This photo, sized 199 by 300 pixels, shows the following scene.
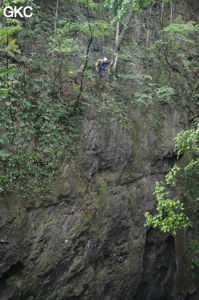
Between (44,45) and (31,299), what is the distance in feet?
29.9

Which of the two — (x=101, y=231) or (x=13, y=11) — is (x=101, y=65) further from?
(x=101, y=231)

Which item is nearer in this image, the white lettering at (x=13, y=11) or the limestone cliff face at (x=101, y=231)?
the white lettering at (x=13, y=11)

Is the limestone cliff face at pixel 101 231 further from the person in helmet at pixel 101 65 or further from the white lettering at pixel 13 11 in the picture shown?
the white lettering at pixel 13 11

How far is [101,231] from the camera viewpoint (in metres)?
8.58

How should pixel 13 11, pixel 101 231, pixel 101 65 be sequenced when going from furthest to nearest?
pixel 101 65 → pixel 101 231 → pixel 13 11

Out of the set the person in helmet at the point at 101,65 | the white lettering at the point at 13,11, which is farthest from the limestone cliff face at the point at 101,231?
the white lettering at the point at 13,11

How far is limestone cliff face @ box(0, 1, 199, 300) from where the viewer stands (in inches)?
276

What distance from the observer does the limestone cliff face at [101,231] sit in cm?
702

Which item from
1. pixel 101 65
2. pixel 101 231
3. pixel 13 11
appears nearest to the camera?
pixel 13 11

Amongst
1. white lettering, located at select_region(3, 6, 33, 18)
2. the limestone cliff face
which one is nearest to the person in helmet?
the limestone cliff face

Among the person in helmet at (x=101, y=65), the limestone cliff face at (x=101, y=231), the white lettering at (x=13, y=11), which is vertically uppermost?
the white lettering at (x=13, y=11)

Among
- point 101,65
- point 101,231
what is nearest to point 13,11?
point 101,65

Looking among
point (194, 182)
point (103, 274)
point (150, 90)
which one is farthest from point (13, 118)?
point (194, 182)

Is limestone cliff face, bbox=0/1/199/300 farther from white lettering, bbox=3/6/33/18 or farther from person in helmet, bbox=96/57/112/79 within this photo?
white lettering, bbox=3/6/33/18
